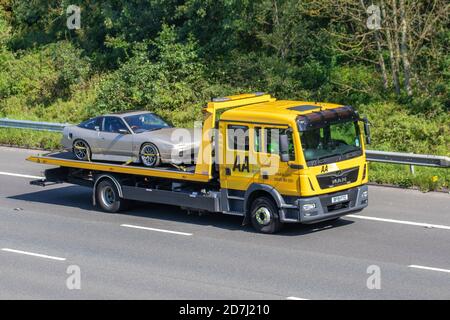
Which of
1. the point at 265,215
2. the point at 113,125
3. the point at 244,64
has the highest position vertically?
the point at 244,64

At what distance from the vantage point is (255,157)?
56.9ft

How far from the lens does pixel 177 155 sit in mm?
18875

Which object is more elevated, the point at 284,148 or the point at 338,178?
the point at 284,148

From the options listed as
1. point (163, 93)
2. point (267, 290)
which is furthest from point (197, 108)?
point (267, 290)

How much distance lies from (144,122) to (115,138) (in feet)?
2.49

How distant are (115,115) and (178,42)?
11295 mm

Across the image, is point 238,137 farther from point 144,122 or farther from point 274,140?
point 144,122

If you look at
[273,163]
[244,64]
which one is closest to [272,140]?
[273,163]

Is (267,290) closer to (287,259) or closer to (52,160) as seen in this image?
(287,259)
